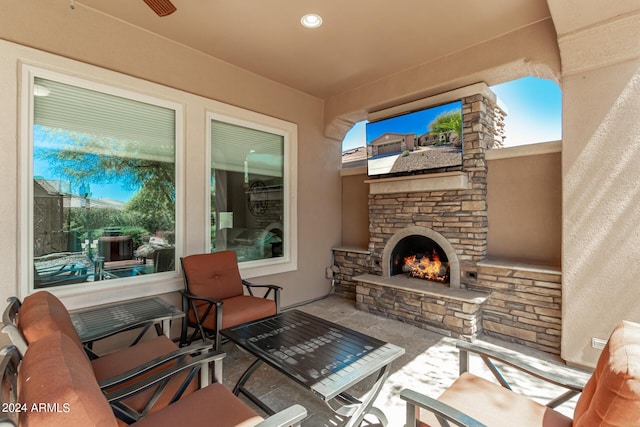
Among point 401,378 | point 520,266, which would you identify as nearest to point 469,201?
point 520,266

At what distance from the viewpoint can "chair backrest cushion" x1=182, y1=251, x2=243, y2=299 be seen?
10.9ft

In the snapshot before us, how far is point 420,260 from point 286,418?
3712mm

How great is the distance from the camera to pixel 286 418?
4.34 feet

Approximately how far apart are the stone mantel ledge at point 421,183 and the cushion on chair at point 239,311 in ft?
7.81

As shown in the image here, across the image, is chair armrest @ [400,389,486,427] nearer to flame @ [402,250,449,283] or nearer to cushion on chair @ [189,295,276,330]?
cushion on chair @ [189,295,276,330]

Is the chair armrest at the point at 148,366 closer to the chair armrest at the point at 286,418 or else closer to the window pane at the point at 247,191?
the chair armrest at the point at 286,418

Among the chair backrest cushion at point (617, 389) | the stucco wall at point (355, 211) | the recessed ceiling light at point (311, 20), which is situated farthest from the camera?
the stucco wall at point (355, 211)

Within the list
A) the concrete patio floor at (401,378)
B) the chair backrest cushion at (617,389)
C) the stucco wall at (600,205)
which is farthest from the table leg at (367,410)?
the stucco wall at (600,205)

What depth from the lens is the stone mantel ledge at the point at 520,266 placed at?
3260 mm

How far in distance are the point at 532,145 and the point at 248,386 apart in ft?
13.0

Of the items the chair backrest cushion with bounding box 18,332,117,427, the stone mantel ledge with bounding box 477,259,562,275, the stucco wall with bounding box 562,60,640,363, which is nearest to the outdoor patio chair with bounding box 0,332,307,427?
the chair backrest cushion with bounding box 18,332,117,427

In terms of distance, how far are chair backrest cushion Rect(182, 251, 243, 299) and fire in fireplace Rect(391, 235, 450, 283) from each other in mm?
2417

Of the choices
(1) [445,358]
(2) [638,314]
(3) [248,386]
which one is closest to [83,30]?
(3) [248,386]

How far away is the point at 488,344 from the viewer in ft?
11.3
